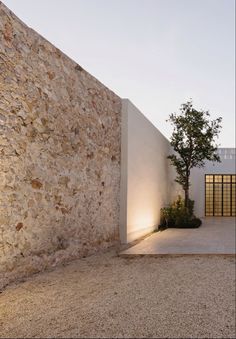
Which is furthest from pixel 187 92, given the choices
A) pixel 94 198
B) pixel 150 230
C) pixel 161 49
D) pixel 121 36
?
pixel 94 198

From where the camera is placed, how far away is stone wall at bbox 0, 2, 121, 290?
12.6ft

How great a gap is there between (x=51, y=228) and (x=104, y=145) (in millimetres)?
2436

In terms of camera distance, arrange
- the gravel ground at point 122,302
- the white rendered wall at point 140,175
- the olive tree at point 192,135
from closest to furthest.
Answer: the gravel ground at point 122,302 → the white rendered wall at point 140,175 → the olive tree at point 192,135

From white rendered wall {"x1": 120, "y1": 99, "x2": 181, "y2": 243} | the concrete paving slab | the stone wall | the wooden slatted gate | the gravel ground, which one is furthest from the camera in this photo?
the wooden slatted gate

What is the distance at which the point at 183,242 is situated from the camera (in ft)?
25.0

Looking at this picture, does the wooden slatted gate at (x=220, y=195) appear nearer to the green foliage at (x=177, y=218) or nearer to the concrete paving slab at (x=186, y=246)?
the green foliage at (x=177, y=218)

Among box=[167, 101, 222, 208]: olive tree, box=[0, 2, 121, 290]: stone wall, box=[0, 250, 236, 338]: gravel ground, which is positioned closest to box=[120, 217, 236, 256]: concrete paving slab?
box=[0, 2, 121, 290]: stone wall

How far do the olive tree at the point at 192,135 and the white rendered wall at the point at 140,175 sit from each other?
75cm

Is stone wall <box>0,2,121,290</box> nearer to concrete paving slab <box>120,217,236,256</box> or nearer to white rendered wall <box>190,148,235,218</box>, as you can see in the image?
concrete paving slab <box>120,217,236,256</box>

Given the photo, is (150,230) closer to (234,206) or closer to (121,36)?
(121,36)

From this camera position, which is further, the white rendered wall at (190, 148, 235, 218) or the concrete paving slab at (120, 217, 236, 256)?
the white rendered wall at (190, 148, 235, 218)

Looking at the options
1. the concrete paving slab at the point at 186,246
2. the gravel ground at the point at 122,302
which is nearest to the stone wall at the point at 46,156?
the gravel ground at the point at 122,302

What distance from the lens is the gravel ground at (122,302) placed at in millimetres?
2732

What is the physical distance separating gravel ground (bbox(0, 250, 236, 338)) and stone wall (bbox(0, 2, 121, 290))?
1.48 feet
